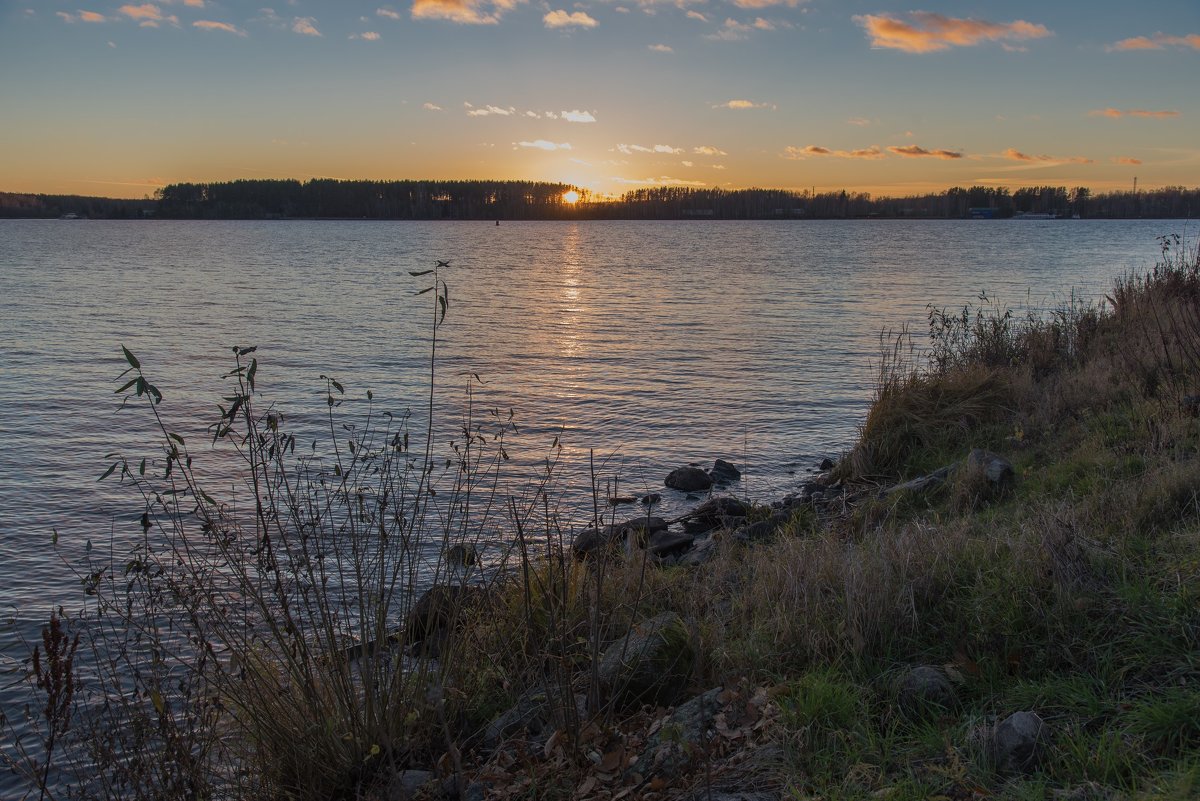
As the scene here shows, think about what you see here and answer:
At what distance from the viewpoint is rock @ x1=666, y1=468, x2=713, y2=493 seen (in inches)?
482

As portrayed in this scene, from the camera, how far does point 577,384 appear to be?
64.3 ft

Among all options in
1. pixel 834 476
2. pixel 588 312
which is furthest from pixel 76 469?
pixel 588 312

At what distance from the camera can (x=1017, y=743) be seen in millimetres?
3723

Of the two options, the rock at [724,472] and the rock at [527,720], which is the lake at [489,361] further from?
the rock at [527,720]

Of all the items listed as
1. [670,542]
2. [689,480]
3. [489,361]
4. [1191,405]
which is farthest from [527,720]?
[489,361]

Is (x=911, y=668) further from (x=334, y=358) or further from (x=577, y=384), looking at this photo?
(x=334, y=358)

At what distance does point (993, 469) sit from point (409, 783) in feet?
21.9

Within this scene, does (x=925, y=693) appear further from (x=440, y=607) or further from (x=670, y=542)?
(x=670, y=542)

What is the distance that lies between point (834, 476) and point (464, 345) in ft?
52.7

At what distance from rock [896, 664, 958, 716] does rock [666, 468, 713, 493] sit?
7712mm

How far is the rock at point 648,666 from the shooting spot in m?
5.05

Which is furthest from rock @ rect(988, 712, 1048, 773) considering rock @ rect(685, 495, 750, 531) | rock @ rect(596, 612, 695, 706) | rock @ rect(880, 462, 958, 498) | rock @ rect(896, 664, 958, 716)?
rock @ rect(685, 495, 750, 531)

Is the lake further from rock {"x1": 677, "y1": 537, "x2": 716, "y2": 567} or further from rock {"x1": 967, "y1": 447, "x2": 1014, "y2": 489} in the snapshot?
rock {"x1": 967, "y1": 447, "x2": 1014, "y2": 489}

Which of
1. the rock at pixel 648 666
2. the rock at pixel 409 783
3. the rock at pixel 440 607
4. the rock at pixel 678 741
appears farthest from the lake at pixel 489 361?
the rock at pixel 678 741
